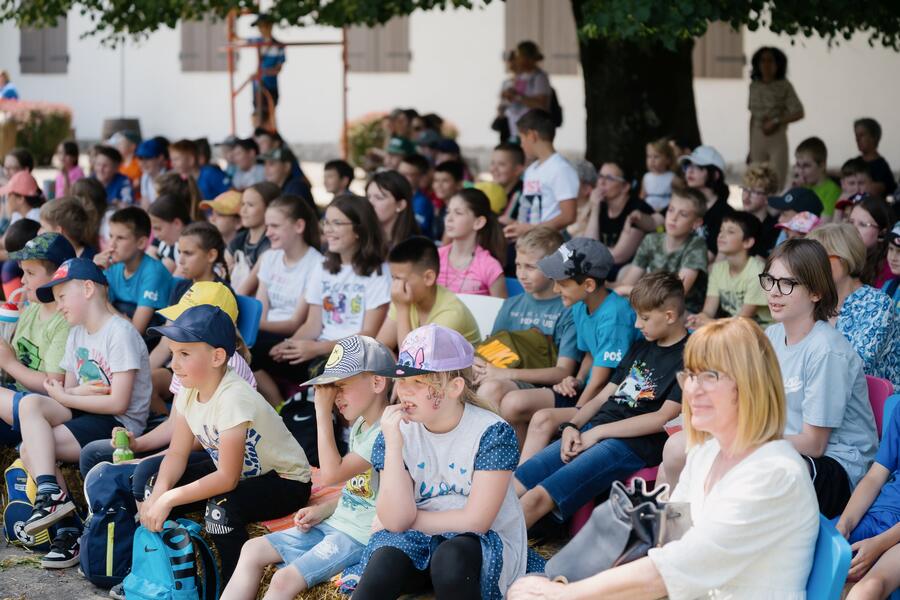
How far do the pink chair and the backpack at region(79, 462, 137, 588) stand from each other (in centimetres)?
288

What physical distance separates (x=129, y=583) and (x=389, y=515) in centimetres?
137

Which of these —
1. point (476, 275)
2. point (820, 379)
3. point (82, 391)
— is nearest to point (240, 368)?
point (82, 391)

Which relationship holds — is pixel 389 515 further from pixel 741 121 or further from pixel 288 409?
pixel 741 121

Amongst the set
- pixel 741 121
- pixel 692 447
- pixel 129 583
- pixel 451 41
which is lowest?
pixel 129 583

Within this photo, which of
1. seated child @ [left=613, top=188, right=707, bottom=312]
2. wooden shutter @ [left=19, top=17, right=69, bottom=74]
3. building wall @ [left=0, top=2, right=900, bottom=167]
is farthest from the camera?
wooden shutter @ [left=19, top=17, right=69, bottom=74]

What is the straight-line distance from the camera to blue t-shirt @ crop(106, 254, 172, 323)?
22.8 ft

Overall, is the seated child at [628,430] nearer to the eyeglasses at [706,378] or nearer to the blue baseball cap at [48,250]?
the eyeglasses at [706,378]

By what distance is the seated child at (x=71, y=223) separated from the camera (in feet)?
25.1

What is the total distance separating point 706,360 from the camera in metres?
3.11

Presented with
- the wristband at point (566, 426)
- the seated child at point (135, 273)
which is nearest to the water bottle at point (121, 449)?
the seated child at point (135, 273)

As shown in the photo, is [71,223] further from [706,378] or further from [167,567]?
[706,378]

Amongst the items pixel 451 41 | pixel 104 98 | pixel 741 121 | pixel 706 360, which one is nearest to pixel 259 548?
pixel 706 360

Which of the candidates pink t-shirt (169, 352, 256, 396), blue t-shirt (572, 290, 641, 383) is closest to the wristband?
blue t-shirt (572, 290, 641, 383)

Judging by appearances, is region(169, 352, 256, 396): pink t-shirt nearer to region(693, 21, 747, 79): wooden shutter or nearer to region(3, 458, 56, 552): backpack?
region(3, 458, 56, 552): backpack
